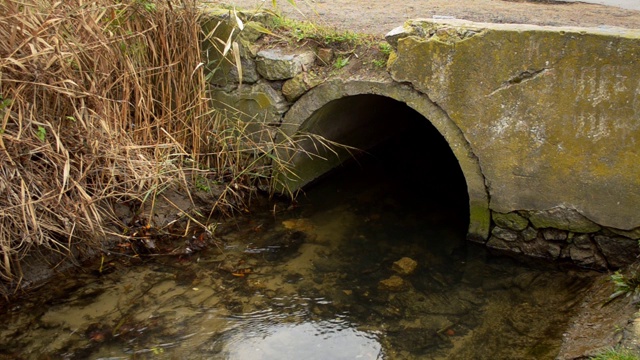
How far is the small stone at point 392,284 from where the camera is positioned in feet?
15.8

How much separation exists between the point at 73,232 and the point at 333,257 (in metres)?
1.90

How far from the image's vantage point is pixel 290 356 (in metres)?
4.07

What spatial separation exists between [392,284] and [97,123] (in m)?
2.38

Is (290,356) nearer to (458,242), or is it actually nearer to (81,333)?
(81,333)

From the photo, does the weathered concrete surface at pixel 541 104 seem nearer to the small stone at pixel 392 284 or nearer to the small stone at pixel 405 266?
the small stone at pixel 405 266

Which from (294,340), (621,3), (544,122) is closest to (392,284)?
(294,340)

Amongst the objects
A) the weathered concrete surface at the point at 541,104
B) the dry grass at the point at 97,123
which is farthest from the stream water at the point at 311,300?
the weathered concrete surface at the point at 541,104

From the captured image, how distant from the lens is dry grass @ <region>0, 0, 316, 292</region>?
4281 mm

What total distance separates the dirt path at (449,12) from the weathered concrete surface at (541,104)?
3.40 feet

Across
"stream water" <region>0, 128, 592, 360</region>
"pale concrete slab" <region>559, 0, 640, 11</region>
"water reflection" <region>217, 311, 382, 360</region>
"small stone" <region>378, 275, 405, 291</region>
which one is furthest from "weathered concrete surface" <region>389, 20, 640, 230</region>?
"pale concrete slab" <region>559, 0, 640, 11</region>

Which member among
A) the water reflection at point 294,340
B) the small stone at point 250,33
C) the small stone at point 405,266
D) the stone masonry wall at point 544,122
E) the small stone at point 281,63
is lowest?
the water reflection at point 294,340

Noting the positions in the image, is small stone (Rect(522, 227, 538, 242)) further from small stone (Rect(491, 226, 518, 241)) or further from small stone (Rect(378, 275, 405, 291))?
small stone (Rect(378, 275, 405, 291))

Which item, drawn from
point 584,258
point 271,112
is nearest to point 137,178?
point 271,112

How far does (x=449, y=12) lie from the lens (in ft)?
21.4
